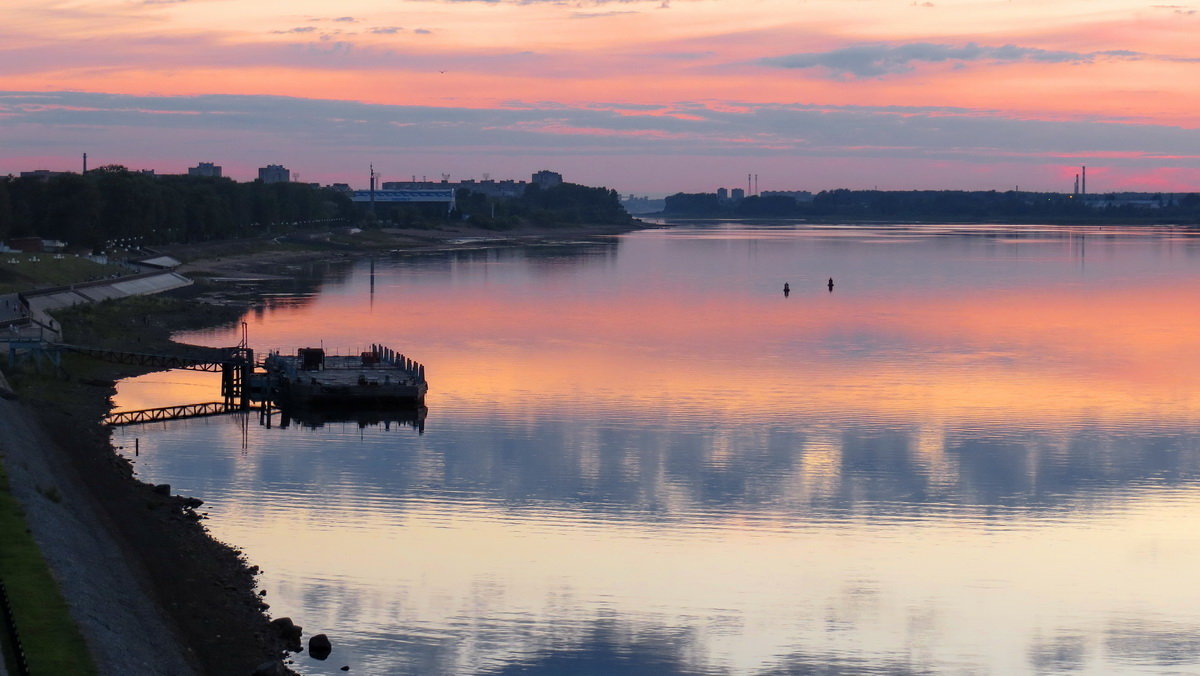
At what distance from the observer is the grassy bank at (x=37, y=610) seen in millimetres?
21266

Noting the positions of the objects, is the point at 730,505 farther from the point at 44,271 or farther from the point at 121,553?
the point at 44,271

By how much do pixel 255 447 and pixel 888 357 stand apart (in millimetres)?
38647

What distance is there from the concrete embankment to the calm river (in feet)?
9.80

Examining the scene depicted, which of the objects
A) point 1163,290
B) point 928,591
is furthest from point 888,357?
point 1163,290

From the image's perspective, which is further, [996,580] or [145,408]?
[145,408]

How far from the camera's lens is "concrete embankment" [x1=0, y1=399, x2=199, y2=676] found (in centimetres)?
2366

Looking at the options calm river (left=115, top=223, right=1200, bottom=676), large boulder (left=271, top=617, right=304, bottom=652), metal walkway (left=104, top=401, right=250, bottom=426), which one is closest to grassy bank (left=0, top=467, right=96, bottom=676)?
large boulder (left=271, top=617, right=304, bottom=652)

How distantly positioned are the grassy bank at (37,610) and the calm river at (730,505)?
4.93 m

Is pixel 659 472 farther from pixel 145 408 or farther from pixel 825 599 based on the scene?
pixel 145 408

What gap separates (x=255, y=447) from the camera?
48.4m

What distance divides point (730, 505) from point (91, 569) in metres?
18.1

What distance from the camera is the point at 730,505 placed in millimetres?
39625

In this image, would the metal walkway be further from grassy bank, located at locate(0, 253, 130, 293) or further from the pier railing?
grassy bank, located at locate(0, 253, 130, 293)

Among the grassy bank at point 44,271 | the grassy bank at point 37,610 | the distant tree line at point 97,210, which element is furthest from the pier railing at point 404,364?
the distant tree line at point 97,210
